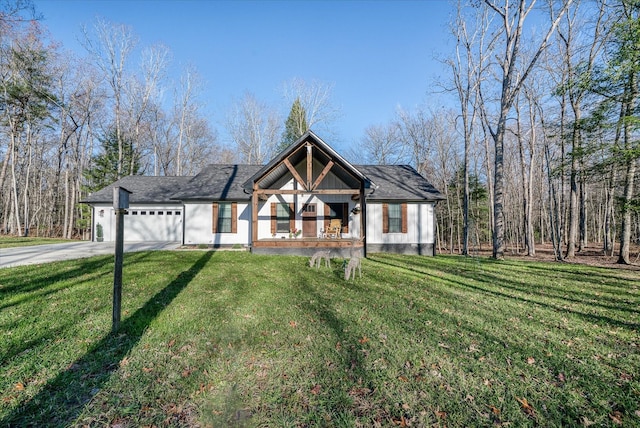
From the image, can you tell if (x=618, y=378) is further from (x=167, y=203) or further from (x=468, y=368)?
(x=167, y=203)

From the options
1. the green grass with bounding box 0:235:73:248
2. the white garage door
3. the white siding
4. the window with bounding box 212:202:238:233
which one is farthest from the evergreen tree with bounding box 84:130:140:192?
the white siding

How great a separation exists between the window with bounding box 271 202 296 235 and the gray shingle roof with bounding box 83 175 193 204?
21.8 ft

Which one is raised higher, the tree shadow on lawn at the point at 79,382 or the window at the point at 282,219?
the window at the point at 282,219

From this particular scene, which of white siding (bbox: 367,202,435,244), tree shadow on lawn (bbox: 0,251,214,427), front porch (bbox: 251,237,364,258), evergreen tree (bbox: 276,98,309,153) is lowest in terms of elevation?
tree shadow on lawn (bbox: 0,251,214,427)

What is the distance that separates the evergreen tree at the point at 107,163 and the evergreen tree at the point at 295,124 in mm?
13417

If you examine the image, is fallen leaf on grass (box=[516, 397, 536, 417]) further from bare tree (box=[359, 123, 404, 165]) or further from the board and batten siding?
bare tree (box=[359, 123, 404, 165])

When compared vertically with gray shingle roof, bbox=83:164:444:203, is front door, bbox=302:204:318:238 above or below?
below

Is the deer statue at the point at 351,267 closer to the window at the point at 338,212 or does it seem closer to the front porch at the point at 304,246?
the front porch at the point at 304,246

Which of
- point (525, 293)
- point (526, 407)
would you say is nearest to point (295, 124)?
point (525, 293)

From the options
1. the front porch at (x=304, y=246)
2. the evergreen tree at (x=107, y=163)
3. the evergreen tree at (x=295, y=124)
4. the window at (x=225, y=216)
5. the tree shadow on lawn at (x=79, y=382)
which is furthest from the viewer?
the evergreen tree at (x=295, y=124)

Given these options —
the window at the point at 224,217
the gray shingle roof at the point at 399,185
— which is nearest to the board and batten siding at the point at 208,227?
the window at the point at 224,217

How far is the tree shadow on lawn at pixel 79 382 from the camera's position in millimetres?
2227

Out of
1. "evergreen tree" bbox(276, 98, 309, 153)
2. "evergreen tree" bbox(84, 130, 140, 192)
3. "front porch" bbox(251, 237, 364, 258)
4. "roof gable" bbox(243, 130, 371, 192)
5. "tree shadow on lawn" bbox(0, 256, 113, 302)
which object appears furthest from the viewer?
"evergreen tree" bbox(276, 98, 309, 153)

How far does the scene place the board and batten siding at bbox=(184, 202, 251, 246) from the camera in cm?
1369
